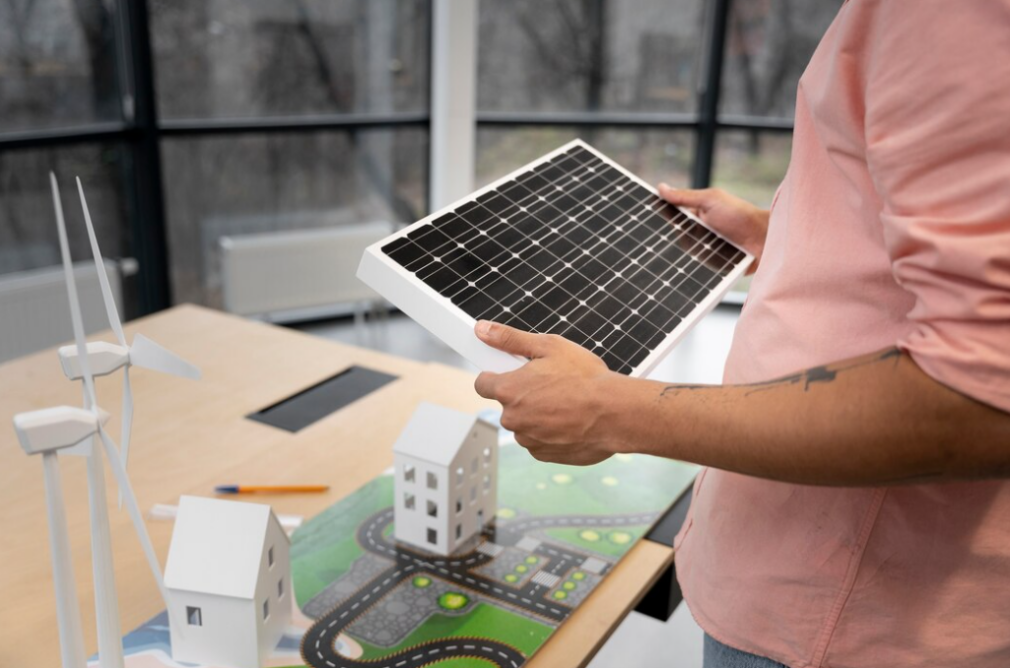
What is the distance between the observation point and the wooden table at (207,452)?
133cm

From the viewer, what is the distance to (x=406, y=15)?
4.91 m

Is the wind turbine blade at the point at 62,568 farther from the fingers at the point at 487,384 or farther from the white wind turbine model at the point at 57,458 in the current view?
the fingers at the point at 487,384

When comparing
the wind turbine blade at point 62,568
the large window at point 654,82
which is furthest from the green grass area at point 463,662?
the large window at point 654,82

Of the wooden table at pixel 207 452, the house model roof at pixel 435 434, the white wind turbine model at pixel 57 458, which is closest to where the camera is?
the white wind turbine model at pixel 57 458

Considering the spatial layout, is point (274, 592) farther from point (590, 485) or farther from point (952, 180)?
point (952, 180)

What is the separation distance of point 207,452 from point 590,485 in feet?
2.55

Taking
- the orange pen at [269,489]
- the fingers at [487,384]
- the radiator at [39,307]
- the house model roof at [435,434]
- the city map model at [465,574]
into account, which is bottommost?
the radiator at [39,307]

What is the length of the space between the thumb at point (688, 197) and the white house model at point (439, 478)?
0.50 metres

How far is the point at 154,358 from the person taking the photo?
1042mm

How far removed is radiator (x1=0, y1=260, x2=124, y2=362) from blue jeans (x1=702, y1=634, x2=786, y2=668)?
3.35 metres

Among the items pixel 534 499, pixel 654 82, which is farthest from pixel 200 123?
pixel 534 499

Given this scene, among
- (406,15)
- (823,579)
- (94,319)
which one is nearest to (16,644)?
(823,579)

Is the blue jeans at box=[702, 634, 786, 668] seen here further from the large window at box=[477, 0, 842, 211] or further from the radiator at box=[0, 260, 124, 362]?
the large window at box=[477, 0, 842, 211]

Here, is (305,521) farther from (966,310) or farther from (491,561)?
(966,310)
